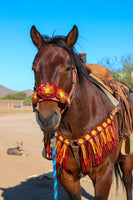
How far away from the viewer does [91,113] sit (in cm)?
252

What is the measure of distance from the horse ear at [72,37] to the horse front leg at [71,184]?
4.52ft

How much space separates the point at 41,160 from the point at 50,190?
87.2 inches

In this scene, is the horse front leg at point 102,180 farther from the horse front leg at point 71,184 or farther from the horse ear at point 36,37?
the horse ear at point 36,37

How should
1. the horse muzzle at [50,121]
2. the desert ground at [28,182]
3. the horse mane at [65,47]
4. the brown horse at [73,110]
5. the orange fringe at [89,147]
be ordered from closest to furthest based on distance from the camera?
the horse muzzle at [50,121] → the brown horse at [73,110] → the horse mane at [65,47] → the orange fringe at [89,147] → the desert ground at [28,182]

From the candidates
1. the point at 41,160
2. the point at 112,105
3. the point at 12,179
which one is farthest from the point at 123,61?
the point at 112,105

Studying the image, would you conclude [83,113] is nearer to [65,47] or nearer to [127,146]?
[65,47]

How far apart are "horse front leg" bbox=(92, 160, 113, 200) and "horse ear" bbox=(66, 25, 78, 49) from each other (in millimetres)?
1342

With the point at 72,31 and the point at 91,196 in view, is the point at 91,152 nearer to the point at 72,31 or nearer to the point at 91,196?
the point at 72,31

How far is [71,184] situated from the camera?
2.61m

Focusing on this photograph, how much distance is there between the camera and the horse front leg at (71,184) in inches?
102

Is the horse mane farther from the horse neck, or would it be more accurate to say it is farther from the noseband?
the noseband

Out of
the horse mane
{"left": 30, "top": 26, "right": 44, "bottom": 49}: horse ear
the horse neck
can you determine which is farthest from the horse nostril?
{"left": 30, "top": 26, "right": 44, "bottom": 49}: horse ear

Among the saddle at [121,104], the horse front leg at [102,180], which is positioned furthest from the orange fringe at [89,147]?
the saddle at [121,104]

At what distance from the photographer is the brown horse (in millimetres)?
2018
